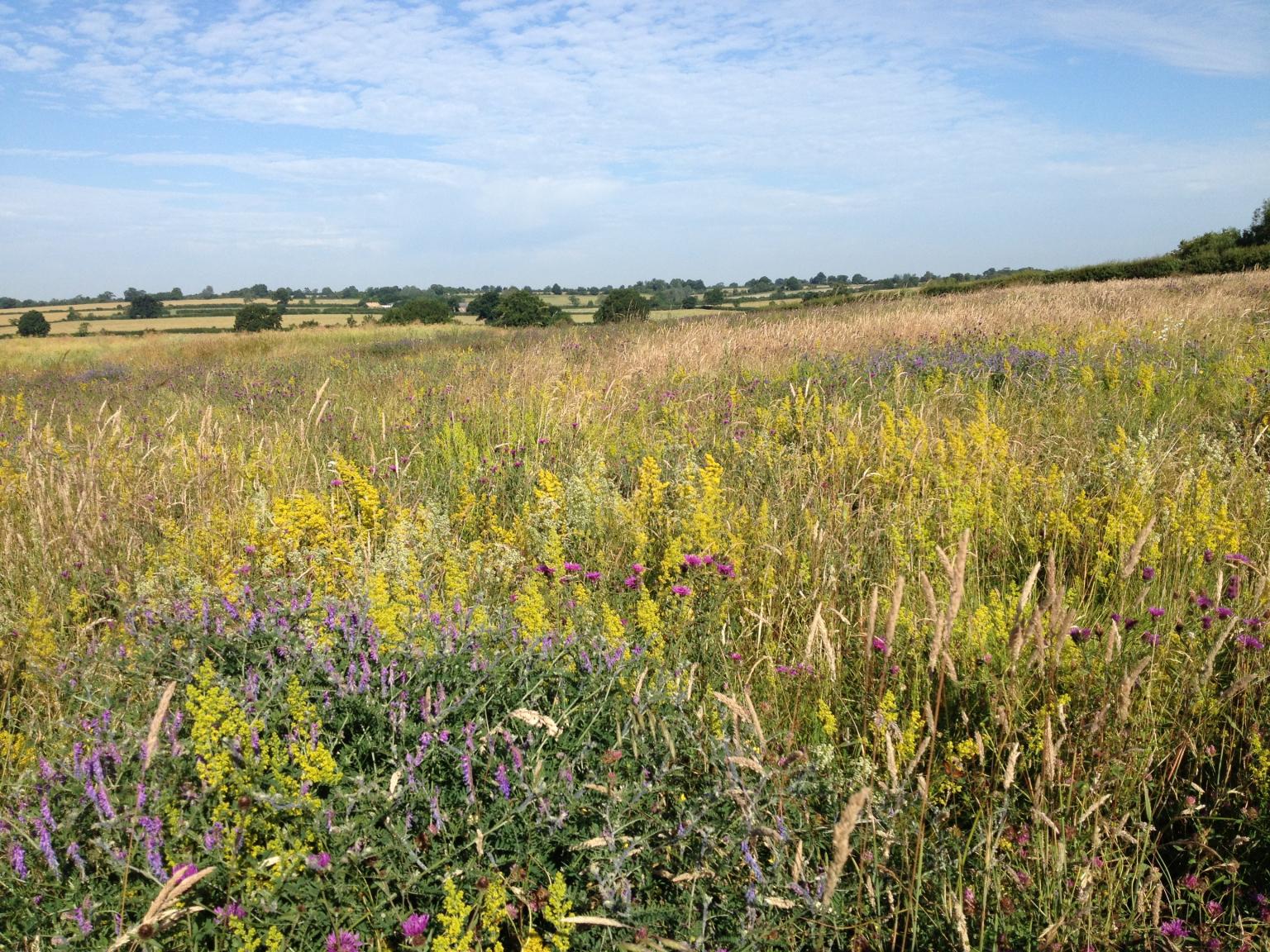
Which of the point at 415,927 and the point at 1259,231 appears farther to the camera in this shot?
the point at 1259,231

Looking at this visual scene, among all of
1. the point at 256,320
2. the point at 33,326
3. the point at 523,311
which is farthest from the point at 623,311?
the point at 33,326

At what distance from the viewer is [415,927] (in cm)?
133

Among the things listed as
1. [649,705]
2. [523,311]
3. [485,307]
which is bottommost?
[649,705]

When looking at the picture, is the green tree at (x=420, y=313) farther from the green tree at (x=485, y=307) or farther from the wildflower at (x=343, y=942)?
the wildflower at (x=343, y=942)

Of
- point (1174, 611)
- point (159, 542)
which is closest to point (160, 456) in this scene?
point (159, 542)

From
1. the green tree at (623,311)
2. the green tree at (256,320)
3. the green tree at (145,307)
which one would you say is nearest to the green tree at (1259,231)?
the green tree at (623,311)

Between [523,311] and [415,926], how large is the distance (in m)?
40.8

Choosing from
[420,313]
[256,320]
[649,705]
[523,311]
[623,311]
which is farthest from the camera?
[420,313]

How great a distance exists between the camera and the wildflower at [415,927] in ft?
4.32

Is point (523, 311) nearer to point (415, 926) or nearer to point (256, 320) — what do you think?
point (256, 320)

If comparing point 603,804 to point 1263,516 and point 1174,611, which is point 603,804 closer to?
point 1174,611

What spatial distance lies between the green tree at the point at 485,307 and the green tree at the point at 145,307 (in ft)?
95.3

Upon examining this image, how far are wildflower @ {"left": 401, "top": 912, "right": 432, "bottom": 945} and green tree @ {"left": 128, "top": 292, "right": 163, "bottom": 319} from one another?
73118 mm

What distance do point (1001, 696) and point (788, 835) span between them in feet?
2.80
